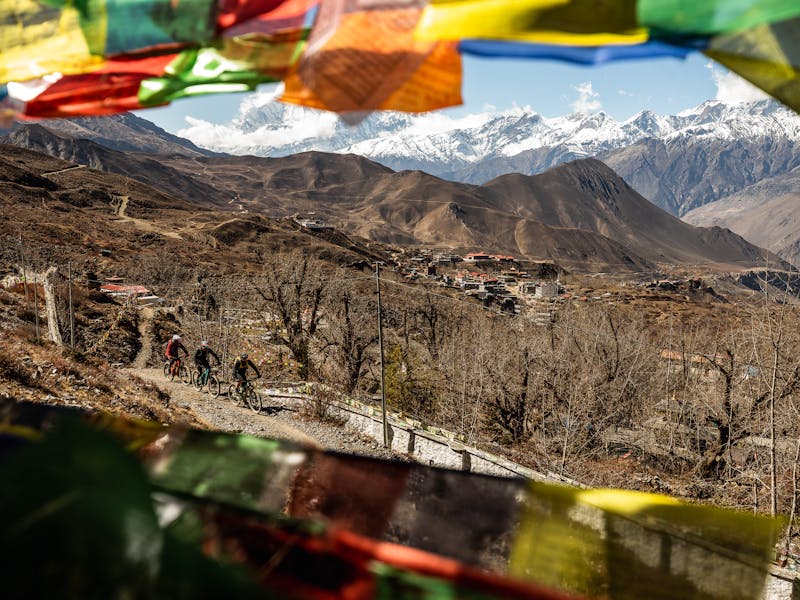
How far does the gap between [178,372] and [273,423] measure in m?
4.42

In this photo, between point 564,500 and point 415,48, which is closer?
point 564,500

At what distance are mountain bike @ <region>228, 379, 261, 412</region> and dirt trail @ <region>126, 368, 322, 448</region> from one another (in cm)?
19

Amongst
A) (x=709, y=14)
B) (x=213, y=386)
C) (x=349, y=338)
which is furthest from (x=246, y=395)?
(x=709, y=14)

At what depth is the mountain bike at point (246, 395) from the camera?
50.9 feet

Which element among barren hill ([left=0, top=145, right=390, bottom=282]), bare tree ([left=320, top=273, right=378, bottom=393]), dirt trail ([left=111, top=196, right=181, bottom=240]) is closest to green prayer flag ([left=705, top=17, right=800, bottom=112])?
bare tree ([left=320, top=273, right=378, bottom=393])

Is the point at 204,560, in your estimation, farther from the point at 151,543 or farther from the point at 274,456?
the point at 274,456

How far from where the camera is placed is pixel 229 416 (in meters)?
14.3

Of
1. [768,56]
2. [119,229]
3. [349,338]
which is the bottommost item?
[349,338]

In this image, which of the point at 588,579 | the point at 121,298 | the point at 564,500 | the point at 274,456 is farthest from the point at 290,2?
the point at 121,298

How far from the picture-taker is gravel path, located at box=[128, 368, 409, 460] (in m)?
13.8

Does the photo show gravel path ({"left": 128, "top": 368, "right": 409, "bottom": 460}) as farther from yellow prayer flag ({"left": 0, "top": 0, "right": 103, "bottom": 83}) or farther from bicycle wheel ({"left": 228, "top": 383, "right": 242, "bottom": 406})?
yellow prayer flag ({"left": 0, "top": 0, "right": 103, "bottom": 83})

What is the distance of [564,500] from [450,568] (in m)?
0.50

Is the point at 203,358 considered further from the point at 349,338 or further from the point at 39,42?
the point at 39,42

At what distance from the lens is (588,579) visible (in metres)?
1.42
